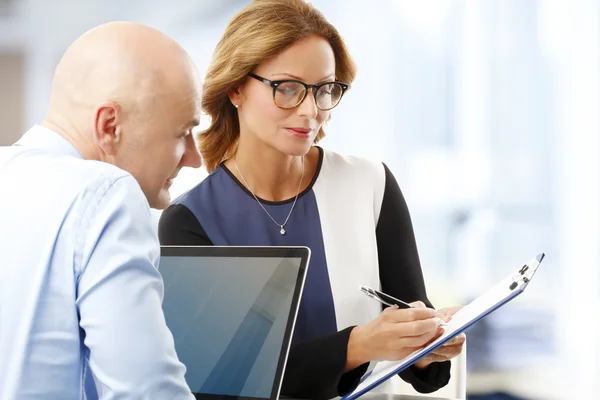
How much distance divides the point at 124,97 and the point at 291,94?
0.71m

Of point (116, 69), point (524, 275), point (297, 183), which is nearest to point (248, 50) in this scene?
point (297, 183)

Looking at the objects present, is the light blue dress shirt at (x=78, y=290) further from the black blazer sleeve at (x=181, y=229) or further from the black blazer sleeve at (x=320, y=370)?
the black blazer sleeve at (x=181, y=229)

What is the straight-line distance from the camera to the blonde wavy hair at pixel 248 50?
5.16 ft

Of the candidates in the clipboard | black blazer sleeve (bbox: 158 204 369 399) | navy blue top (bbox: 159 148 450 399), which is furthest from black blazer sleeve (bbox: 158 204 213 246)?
the clipboard

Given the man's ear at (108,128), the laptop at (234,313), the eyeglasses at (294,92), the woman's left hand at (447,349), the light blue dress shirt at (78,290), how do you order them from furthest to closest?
1. the eyeglasses at (294,92)
2. the woman's left hand at (447,349)
3. the laptop at (234,313)
4. the man's ear at (108,128)
5. the light blue dress shirt at (78,290)

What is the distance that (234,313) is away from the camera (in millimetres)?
1197

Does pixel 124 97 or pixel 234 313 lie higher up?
pixel 124 97

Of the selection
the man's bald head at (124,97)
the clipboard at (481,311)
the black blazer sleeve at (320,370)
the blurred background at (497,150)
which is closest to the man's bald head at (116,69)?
the man's bald head at (124,97)

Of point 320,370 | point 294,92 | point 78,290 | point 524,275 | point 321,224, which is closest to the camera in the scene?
point 78,290

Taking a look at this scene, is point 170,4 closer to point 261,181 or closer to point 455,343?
point 261,181

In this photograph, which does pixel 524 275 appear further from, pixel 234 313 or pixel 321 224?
pixel 321 224

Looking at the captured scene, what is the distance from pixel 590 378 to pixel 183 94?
10.2ft

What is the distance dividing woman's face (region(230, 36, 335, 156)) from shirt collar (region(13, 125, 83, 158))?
72 centimetres

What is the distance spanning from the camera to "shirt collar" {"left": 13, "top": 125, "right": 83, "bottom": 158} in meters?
0.90
